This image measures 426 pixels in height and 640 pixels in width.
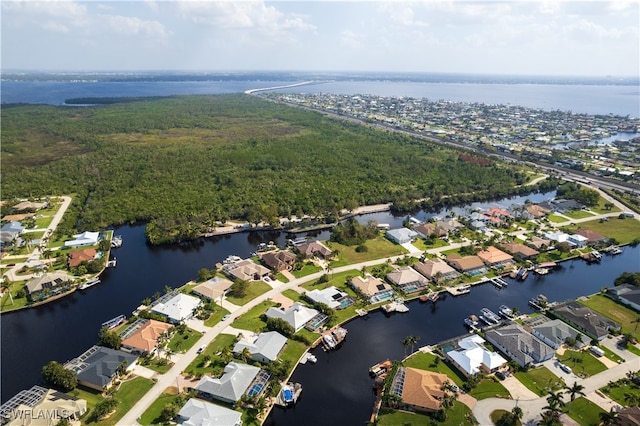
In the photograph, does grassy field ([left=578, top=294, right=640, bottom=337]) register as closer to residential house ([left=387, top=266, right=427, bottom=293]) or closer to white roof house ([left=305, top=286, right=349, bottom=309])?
residential house ([left=387, top=266, right=427, bottom=293])

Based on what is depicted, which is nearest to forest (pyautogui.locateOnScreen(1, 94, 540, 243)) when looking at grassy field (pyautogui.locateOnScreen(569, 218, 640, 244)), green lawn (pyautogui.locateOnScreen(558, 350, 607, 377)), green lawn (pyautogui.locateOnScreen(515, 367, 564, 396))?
grassy field (pyautogui.locateOnScreen(569, 218, 640, 244))

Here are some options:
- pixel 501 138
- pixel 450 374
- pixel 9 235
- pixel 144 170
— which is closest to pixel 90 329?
pixel 9 235

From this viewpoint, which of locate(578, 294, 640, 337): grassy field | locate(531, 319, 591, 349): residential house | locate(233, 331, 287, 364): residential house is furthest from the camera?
locate(578, 294, 640, 337): grassy field

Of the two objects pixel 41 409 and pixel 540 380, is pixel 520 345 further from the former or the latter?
pixel 41 409

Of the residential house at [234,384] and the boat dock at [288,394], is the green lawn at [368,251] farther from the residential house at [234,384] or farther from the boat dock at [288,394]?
the residential house at [234,384]

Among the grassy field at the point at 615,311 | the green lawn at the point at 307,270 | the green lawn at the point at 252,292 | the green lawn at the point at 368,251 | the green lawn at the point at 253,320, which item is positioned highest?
the green lawn at the point at 368,251

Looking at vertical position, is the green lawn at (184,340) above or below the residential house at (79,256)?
below

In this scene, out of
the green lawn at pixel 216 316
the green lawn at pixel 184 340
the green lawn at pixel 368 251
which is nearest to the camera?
the green lawn at pixel 184 340

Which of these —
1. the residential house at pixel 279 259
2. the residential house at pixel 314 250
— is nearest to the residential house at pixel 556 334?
the residential house at pixel 314 250
